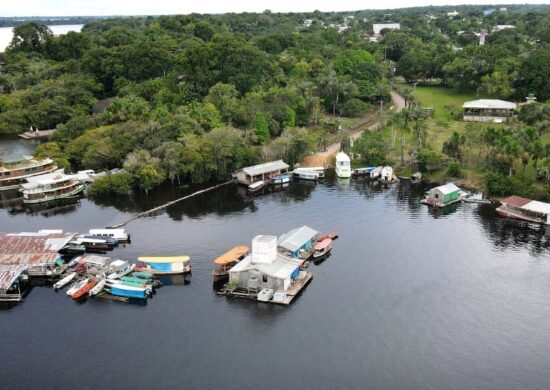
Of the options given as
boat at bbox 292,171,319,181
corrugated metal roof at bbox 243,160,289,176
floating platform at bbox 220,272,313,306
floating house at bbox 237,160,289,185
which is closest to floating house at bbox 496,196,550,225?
boat at bbox 292,171,319,181

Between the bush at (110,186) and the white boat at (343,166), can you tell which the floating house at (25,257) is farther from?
the white boat at (343,166)

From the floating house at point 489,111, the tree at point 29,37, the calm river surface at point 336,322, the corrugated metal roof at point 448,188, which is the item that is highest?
the tree at point 29,37

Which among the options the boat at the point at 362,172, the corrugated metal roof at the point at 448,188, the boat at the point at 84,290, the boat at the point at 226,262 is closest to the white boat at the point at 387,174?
the boat at the point at 362,172

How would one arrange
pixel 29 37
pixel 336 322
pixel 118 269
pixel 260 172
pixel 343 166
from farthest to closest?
pixel 29 37 < pixel 343 166 < pixel 260 172 < pixel 118 269 < pixel 336 322

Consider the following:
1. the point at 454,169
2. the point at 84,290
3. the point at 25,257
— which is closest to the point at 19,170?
the point at 25,257

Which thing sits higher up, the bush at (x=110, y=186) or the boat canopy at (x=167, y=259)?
the bush at (x=110, y=186)

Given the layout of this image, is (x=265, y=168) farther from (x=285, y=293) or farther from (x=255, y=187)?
(x=285, y=293)
